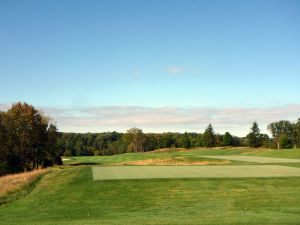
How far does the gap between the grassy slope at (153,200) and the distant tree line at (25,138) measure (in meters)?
37.8

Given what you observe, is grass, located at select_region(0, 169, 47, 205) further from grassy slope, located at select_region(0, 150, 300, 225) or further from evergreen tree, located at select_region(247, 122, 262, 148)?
evergreen tree, located at select_region(247, 122, 262, 148)

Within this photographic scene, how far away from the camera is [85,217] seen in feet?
66.0

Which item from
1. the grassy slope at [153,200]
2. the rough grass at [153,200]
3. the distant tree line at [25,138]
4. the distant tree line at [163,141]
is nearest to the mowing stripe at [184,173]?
the rough grass at [153,200]

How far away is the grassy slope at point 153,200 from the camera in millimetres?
20047

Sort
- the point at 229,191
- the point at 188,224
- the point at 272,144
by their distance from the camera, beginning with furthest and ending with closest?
the point at 272,144
the point at 229,191
the point at 188,224

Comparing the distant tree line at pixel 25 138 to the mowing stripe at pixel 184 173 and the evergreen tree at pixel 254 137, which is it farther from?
the evergreen tree at pixel 254 137

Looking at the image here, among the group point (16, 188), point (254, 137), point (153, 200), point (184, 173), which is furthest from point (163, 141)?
point (153, 200)

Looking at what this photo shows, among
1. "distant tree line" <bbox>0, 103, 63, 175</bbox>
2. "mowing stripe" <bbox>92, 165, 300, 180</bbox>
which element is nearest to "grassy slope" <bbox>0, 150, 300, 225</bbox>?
"mowing stripe" <bbox>92, 165, 300, 180</bbox>

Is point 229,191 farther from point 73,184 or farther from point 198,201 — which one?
point 73,184

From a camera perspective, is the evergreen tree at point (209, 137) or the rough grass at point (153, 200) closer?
the rough grass at point (153, 200)

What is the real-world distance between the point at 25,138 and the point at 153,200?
48914 mm

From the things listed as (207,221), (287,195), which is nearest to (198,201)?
(287,195)

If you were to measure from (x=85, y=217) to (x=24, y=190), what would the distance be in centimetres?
1387

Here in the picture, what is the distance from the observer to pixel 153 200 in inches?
985
